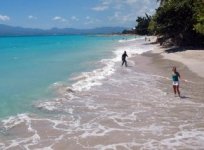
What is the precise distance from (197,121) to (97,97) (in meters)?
7.08

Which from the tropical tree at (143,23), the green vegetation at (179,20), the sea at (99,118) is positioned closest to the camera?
the sea at (99,118)

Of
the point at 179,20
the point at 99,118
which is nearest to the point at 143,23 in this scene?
the point at 179,20

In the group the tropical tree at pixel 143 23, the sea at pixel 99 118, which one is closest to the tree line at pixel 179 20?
the sea at pixel 99 118

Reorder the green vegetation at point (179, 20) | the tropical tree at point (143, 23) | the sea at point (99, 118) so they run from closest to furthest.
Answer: the sea at point (99, 118) < the green vegetation at point (179, 20) < the tropical tree at point (143, 23)

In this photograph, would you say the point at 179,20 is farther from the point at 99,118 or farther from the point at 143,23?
the point at 143,23

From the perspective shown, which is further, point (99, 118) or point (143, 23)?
point (143, 23)

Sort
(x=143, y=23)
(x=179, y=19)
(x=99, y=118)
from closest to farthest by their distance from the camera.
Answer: (x=99, y=118), (x=179, y=19), (x=143, y=23)

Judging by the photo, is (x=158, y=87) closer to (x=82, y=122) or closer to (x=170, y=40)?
(x=82, y=122)

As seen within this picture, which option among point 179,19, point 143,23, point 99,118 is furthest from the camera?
point 143,23

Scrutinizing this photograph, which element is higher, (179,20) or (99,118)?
(179,20)

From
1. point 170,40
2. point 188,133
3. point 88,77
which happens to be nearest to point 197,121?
point 188,133

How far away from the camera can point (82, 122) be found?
51.7ft

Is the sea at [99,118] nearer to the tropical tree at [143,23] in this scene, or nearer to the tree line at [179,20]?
the tree line at [179,20]

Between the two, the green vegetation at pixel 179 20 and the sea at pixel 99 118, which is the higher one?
the green vegetation at pixel 179 20
